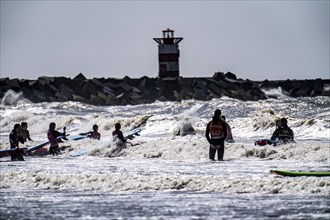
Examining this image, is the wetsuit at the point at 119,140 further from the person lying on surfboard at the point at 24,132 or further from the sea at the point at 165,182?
the person lying on surfboard at the point at 24,132

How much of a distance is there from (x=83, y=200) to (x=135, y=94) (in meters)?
67.8

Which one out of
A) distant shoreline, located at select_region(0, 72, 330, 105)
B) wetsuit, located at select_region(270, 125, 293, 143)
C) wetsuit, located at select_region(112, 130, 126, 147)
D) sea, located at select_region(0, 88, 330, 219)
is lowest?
sea, located at select_region(0, 88, 330, 219)

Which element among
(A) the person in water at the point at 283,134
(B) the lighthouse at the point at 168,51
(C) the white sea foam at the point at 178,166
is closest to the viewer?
(C) the white sea foam at the point at 178,166

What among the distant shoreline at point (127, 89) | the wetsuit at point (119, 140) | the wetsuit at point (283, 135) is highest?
the distant shoreline at point (127, 89)

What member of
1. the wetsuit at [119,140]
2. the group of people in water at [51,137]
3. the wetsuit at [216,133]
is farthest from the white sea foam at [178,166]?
the wetsuit at [216,133]

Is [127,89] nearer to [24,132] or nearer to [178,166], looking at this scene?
[24,132]

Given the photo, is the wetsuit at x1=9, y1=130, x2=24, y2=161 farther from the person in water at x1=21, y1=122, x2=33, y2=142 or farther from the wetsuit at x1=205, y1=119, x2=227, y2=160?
the wetsuit at x1=205, y1=119, x2=227, y2=160

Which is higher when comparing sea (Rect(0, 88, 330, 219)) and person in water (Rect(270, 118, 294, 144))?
person in water (Rect(270, 118, 294, 144))

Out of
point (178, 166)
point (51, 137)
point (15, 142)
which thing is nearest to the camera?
point (178, 166)

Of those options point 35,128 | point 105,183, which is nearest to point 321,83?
point 35,128

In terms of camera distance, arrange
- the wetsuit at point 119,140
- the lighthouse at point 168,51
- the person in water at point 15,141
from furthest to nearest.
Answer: the lighthouse at point 168,51, the wetsuit at point 119,140, the person in water at point 15,141

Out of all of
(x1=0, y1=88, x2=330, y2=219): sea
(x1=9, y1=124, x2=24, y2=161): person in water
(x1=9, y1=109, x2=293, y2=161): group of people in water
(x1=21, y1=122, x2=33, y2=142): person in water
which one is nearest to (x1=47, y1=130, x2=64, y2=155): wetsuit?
(x1=9, y1=109, x2=293, y2=161): group of people in water

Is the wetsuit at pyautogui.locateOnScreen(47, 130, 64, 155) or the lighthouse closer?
the wetsuit at pyautogui.locateOnScreen(47, 130, 64, 155)

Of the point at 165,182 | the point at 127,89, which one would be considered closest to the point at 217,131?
the point at 165,182
